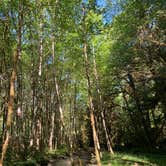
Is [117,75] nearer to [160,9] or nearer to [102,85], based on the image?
[102,85]

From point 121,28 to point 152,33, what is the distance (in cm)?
319

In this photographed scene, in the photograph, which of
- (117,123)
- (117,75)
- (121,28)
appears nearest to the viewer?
(121,28)

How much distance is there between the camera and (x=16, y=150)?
2072cm

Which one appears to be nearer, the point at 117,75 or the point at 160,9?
the point at 160,9

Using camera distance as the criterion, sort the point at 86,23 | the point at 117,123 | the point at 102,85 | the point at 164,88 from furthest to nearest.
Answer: the point at 117,123, the point at 102,85, the point at 164,88, the point at 86,23

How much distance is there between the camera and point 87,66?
13094 mm

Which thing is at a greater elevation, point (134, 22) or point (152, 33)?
point (134, 22)

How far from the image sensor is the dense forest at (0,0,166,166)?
15.0 meters

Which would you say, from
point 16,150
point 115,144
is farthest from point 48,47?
point 115,144

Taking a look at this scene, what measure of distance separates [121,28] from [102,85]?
30.0 ft

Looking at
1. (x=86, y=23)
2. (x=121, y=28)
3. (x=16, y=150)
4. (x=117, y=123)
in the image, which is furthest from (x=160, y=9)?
(x=117, y=123)

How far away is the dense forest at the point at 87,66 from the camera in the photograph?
1505 cm

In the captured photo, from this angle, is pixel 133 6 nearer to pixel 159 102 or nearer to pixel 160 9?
pixel 160 9

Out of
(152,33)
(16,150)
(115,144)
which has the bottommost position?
(16,150)
